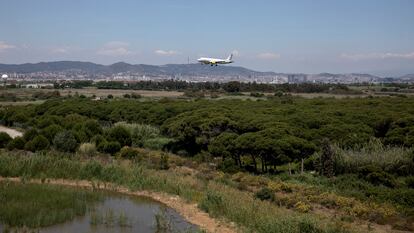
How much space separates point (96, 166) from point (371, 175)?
14.1 m

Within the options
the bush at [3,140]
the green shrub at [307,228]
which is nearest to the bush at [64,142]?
the bush at [3,140]

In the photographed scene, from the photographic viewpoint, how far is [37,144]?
31656mm

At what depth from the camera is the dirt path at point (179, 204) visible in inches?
661

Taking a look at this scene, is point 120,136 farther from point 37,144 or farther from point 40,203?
point 40,203

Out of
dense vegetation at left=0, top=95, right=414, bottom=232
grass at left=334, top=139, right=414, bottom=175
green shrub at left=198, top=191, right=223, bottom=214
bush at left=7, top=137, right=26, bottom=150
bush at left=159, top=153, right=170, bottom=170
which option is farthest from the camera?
bush at left=7, top=137, right=26, bottom=150

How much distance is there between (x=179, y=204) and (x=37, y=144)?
15.3m

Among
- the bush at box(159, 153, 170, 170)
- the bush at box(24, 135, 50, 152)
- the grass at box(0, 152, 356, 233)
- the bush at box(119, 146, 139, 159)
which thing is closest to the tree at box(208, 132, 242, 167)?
the bush at box(159, 153, 170, 170)

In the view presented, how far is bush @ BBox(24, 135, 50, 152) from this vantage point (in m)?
31.5

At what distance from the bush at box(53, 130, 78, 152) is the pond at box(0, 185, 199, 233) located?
38.6 feet

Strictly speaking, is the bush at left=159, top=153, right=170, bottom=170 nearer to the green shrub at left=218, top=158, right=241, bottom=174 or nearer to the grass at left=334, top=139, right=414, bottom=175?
the green shrub at left=218, top=158, right=241, bottom=174

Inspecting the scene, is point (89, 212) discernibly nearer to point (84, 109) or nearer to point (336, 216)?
point (336, 216)

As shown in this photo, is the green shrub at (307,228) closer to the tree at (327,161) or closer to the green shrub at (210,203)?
the green shrub at (210,203)

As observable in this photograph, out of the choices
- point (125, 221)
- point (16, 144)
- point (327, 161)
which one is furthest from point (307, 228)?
point (16, 144)

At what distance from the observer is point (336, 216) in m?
18.8
